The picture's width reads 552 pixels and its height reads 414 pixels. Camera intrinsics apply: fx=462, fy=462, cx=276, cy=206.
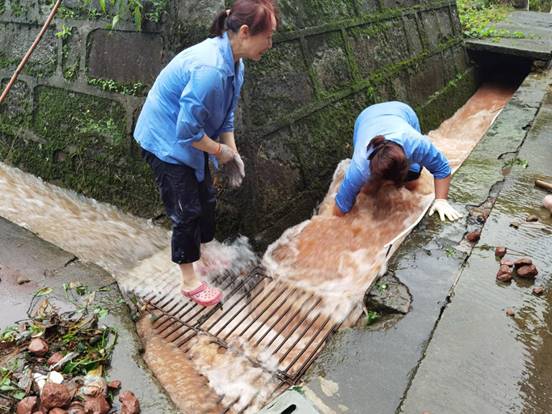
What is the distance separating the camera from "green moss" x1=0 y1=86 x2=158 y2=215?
4.55m

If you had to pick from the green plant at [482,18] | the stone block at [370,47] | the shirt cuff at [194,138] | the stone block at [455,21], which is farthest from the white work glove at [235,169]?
the green plant at [482,18]

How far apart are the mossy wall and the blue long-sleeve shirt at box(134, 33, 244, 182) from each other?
2.98ft

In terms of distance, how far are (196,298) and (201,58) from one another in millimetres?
1802

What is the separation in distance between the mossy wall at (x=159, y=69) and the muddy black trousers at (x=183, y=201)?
0.64 m

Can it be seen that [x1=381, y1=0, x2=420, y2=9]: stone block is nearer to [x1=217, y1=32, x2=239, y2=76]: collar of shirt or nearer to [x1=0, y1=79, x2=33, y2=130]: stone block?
[x1=217, y1=32, x2=239, y2=76]: collar of shirt

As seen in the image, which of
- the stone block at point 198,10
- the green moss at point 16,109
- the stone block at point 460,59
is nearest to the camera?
the stone block at point 198,10

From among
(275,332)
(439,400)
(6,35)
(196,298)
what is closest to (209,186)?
(196,298)

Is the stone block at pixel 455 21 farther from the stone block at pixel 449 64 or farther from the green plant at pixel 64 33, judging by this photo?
the green plant at pixel 64 33

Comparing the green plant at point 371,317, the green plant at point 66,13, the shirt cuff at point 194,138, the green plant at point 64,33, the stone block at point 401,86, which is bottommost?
the green plant at point 371,317

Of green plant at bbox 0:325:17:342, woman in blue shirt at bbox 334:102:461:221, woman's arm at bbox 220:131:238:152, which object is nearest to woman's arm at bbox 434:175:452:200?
woman in blue shirt at bbox 334:102:461:221

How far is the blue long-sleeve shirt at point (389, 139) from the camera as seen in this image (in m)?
3.88

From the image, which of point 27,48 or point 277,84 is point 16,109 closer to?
point 27,48

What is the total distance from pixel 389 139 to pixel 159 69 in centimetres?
210

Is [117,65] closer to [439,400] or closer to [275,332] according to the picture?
[275,332]
